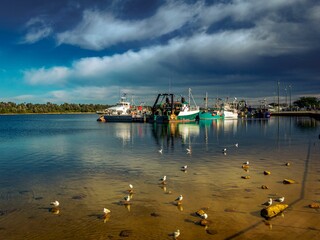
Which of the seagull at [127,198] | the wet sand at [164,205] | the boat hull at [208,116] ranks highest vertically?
the boat hull at [208,116]

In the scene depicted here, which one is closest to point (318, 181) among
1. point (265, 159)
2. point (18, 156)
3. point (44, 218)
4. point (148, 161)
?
point (265, 159)

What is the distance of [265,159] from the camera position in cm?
3375

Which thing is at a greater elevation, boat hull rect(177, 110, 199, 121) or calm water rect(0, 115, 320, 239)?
boat hull rect(177, 110, 199, 121)

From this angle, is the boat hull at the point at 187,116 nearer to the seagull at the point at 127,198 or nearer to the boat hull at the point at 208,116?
the boat hull at the point at 208,116

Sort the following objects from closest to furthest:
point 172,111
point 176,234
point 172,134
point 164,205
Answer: point 176,234 < point 164,205 < point 172,134 < point 172,111

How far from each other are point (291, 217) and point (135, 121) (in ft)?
421

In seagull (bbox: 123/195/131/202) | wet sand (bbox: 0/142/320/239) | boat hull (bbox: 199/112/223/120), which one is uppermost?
boat hull (bbox: 199/112/223/120)

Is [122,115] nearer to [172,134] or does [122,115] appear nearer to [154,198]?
[172,134]

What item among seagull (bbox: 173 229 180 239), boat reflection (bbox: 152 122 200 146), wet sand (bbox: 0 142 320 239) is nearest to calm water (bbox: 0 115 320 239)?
wet sand (bbox: 0 142 320 239)

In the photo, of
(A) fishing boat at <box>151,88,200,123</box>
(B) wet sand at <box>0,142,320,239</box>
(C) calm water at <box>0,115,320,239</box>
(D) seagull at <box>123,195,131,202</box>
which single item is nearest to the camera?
(B) wet sand at <box>0,142,320,239</box>

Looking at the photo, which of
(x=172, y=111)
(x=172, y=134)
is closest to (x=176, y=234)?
(x=172, y=134)

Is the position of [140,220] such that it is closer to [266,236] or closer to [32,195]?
[266,236]

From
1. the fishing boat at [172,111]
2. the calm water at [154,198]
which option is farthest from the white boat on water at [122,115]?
the calm water at [154,198]

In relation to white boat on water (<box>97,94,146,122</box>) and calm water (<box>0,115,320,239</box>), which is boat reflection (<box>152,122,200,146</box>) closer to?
calm water (<box>0,115,320,239</box>)
